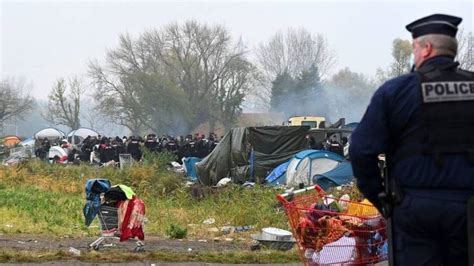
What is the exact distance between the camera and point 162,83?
206ft

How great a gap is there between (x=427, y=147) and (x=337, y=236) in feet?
5.96

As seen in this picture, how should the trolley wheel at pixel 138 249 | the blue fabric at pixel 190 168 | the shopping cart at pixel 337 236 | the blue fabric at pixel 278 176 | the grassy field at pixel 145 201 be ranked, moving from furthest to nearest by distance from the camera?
the blue fabric at pixel 190 168
the blue fabric at pixel 278 176
the grassy field at pixel 145 201
the trolley wheel at pixel 138 249
the shopping cart at pixel 337 236

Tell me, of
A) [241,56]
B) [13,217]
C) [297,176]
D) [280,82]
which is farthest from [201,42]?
[13,217]

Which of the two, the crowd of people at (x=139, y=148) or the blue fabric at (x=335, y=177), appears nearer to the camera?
the blue fabric at (x=335, y=177)

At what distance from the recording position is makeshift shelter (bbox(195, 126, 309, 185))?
824 inches

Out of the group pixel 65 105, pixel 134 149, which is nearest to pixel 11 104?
pixel 65 105

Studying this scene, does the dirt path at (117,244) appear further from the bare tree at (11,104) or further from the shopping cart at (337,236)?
the bare tree at (11,104)

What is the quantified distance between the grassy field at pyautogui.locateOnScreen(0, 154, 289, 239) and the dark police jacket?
7337 millimetres

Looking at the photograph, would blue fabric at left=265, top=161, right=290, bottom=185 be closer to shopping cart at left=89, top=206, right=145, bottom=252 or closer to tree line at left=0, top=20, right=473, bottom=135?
shopping cart at left=89, top=206, right=145, bottom=252

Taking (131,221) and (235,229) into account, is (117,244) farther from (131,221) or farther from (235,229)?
(235,229)

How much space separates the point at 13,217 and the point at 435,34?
34.5ft

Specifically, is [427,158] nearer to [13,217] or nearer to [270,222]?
[270,222]

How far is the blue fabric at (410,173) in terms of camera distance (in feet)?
10.7

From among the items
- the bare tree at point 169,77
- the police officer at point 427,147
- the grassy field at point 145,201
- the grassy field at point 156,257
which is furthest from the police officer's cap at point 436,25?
the bare tree at point 169,77
